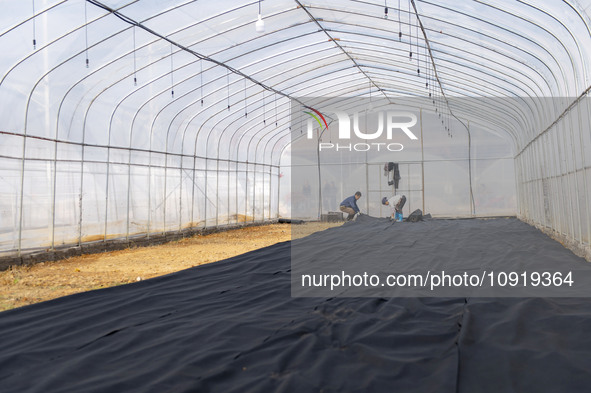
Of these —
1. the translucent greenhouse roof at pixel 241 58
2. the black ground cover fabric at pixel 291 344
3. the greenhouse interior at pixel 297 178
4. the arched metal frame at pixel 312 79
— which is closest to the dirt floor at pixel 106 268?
the greenhouse interior at pixel 297 178

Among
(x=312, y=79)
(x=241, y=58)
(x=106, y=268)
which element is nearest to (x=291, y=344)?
(x=106, y=268)

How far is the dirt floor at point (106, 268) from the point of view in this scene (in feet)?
26.8

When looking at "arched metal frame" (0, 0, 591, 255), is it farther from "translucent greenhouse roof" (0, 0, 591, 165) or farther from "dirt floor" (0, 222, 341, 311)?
"dirt floor" (0, 222, 341, 311)

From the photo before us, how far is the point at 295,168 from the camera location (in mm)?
24766

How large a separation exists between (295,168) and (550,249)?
16292 mm

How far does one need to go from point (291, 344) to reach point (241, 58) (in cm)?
1129

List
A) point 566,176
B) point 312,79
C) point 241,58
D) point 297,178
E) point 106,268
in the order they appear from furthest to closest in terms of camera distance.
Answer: point 297,178 → point 312,79 → point 241,58 → point 106,268 → point 566,176

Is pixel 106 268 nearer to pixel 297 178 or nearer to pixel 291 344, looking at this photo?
pixel 291 344

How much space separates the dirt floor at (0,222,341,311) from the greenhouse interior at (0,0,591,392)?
0.87 meters

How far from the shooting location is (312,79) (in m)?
17.3

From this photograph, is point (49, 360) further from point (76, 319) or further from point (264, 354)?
point (264, 354)

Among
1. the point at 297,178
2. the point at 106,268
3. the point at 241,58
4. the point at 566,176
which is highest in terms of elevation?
the point at 241,58

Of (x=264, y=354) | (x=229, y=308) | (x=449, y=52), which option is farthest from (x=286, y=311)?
(x=449, y=52)

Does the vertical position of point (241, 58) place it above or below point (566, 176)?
above
